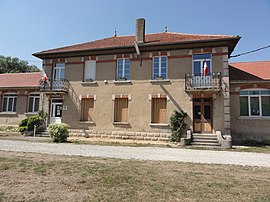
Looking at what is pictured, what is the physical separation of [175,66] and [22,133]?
11.8 meters

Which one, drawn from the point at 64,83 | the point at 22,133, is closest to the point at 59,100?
the point at 64,83

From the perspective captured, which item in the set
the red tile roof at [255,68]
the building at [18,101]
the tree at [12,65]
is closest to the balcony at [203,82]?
the red tile roof at [255,68]

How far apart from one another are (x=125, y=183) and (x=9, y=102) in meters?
17.8

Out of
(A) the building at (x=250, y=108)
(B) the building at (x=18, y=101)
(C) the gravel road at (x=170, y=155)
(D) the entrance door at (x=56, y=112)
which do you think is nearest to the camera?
(C) the gravel road at (x=170, y=155)

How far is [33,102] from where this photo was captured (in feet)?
59.1

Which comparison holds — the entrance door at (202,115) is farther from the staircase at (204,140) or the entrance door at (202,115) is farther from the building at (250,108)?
the building at (250,108)

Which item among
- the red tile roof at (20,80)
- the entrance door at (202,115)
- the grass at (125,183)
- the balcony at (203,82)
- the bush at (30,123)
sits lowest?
the grass at (125,183)

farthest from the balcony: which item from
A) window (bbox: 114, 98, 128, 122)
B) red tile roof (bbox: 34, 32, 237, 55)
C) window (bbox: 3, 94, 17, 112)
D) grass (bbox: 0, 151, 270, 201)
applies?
window (bbox: 3, 94, 17, 112)

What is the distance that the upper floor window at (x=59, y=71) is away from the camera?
1680 cm

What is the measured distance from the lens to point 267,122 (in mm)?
A: 13266

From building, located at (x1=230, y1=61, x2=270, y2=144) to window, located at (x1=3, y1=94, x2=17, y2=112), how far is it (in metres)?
17.0

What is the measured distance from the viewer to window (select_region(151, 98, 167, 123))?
14336mm

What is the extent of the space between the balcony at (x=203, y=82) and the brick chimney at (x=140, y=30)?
4353mm

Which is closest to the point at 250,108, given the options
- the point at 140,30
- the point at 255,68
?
the point at 255,68
